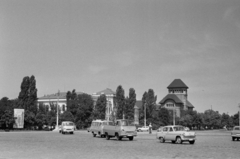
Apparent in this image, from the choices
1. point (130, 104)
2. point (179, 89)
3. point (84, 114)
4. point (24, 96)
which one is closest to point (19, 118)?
point (24, 96)

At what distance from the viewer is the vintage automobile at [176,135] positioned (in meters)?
28.8

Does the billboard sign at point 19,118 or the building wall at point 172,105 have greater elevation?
the building wall at point 172,105

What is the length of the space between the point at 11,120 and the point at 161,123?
50.7m

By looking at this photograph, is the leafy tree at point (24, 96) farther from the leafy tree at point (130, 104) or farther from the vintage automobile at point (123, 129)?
the vintage automobile at point (123, 129)

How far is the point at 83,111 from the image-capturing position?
92.1 meters

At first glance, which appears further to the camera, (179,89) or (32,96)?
(179,89)

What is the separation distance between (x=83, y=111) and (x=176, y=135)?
211ft

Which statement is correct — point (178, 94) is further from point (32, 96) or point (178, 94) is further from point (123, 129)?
point (123, 129)

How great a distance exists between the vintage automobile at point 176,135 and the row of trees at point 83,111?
45.8 m

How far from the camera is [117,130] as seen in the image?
1315 inches

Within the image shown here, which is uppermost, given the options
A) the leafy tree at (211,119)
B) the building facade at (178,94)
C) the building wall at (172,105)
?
the building facade at (178,94)

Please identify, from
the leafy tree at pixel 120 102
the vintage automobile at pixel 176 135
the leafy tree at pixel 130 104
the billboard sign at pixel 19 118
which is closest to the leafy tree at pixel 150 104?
the leafy tree at pixel 130 104

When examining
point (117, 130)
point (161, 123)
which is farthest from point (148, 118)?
point (117, 130)

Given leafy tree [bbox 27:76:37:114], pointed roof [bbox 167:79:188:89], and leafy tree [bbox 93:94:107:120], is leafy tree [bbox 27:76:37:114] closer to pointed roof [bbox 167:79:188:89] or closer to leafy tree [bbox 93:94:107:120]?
leafy tree [bbox 93:94:107:120]
